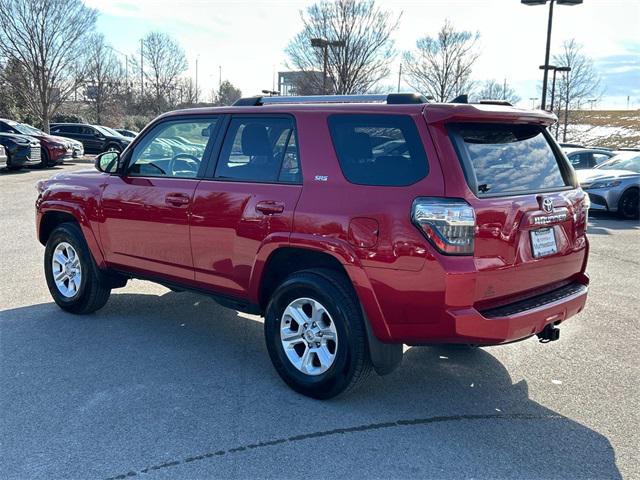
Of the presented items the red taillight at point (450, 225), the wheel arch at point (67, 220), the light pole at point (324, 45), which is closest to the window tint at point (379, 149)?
the red taillight at point (450, 225)

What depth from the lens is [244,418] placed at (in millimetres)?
3643

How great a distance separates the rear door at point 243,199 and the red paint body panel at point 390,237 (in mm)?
11

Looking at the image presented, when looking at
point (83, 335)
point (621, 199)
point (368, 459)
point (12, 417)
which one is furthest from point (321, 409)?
point (621, 199)

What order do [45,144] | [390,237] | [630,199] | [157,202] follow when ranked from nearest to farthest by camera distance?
[390,237] < [157,202] < [630,199] < [45,144]

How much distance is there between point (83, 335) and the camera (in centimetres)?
507

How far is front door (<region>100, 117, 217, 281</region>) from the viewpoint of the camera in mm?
4656

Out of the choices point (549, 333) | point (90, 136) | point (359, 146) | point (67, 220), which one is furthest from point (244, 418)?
point (90, 136)

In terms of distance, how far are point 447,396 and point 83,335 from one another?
119 inches

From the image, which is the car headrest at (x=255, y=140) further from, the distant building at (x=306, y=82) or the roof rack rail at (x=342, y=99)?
the distant building at (x=306, y=82)

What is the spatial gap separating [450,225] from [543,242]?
80cm

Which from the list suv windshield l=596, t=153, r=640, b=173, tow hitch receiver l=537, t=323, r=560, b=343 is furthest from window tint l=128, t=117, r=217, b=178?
suv windshield l=596, t=153, r=640, b=173

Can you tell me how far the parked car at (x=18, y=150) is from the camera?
18.5m

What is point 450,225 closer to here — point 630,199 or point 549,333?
point 549,333

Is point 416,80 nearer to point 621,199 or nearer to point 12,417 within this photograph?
point 621,199
